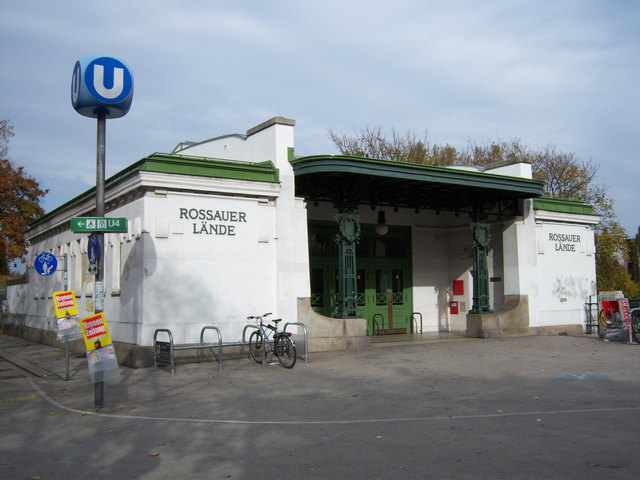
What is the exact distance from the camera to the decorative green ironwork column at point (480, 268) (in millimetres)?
20438

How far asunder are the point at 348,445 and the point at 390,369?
6.39 meters

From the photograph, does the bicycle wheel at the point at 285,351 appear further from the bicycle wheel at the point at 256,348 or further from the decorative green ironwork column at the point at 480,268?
the decorative green ironwork column at the point at 480,268

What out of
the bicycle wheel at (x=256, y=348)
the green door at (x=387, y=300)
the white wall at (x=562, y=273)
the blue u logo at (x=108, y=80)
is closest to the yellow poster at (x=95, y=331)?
the blue u logo at (x=108, y=80)

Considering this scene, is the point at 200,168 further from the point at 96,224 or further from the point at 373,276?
the point at 373,276

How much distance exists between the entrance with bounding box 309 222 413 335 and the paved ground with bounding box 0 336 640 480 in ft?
20.2

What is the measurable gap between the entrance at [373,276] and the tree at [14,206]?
1546 cm

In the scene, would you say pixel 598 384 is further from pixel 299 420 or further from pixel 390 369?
pixel 299 420

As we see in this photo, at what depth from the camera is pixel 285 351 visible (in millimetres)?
13844

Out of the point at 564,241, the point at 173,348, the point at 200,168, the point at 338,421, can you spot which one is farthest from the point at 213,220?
the point at 564,241

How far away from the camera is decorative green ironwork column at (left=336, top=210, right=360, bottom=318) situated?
17.4m

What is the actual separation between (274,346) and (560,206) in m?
12.8

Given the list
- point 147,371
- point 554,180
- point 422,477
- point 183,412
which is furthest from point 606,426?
point 554,180

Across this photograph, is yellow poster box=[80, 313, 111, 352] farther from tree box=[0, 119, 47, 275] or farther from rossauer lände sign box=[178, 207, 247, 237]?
tree box=[0, 119, 47, 275]

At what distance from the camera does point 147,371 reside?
13766 mm
